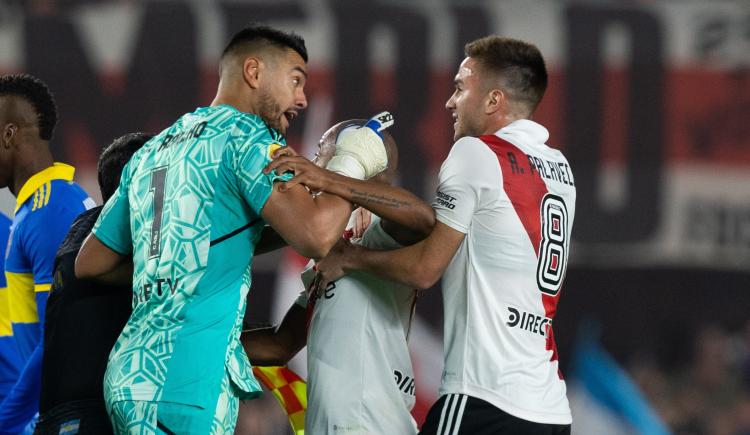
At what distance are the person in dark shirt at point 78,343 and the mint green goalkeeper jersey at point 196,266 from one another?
9.7 inches

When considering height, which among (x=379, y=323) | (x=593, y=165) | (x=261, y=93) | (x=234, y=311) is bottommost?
(x=593, y=165)

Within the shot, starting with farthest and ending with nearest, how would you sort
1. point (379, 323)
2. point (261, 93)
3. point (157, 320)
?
point (379, 323) < point (261, 93) < point (157, 320)

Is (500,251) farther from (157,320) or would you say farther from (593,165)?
(593,165)

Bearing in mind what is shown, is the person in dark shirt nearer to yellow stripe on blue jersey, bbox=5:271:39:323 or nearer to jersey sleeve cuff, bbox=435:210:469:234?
yellow stripe on blue jersey, bbox=5:271:39:323

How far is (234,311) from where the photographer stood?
296 cm

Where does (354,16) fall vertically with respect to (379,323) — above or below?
above

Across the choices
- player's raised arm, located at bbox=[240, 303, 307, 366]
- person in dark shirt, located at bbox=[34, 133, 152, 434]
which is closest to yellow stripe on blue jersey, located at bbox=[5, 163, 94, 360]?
person in dark shirt, located at bbox=[34, 133, 152, 434]

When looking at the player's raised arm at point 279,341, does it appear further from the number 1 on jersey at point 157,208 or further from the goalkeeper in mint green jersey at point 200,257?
the number 1 on jersey at point 157,208

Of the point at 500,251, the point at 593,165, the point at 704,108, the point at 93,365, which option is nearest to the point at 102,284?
the point at 93,365

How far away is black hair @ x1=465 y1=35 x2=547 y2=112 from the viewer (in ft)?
11.8

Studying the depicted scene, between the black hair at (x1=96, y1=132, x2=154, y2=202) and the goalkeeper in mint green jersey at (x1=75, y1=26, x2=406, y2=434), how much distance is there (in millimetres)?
552

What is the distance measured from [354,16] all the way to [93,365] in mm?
5672

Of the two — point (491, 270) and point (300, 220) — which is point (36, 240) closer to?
point (300, 220)

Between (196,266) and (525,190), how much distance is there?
1078 mm
